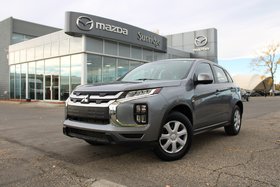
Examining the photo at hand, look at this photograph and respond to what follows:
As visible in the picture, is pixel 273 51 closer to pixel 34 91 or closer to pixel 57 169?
pixel 34 91

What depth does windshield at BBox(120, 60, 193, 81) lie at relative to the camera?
4.61m

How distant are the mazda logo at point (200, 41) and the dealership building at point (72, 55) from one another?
620 centimetres

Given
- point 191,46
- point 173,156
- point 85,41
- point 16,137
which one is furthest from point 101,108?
point 191,46

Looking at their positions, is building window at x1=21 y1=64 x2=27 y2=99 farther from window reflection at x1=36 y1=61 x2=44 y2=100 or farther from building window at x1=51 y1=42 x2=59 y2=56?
building window at x1=51 y1=42 x2=59 y2=56

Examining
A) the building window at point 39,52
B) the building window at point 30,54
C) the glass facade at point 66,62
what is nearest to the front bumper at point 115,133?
the glass facade at point 66,62

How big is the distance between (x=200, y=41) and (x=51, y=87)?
22.2 meters

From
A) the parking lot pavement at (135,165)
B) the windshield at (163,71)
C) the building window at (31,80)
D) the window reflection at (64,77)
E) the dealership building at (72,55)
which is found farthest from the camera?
→ the building window at (31,80)

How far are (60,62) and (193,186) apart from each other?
1963 cm

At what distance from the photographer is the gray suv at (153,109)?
353cm

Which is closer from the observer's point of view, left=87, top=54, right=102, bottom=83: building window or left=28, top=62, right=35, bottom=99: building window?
left=87, top=54, right=102, bottom=83: building window

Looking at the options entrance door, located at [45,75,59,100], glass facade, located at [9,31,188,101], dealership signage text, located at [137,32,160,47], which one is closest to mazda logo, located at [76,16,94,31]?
glass facade, located at [9,31,188,101]

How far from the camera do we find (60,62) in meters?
20.8

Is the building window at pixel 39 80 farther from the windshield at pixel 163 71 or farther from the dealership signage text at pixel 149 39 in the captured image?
the windshield at pixel 163 71

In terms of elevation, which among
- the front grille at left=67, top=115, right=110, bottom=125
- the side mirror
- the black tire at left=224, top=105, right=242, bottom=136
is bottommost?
the black tire at left=224, top=105, right=242, bottom=136
